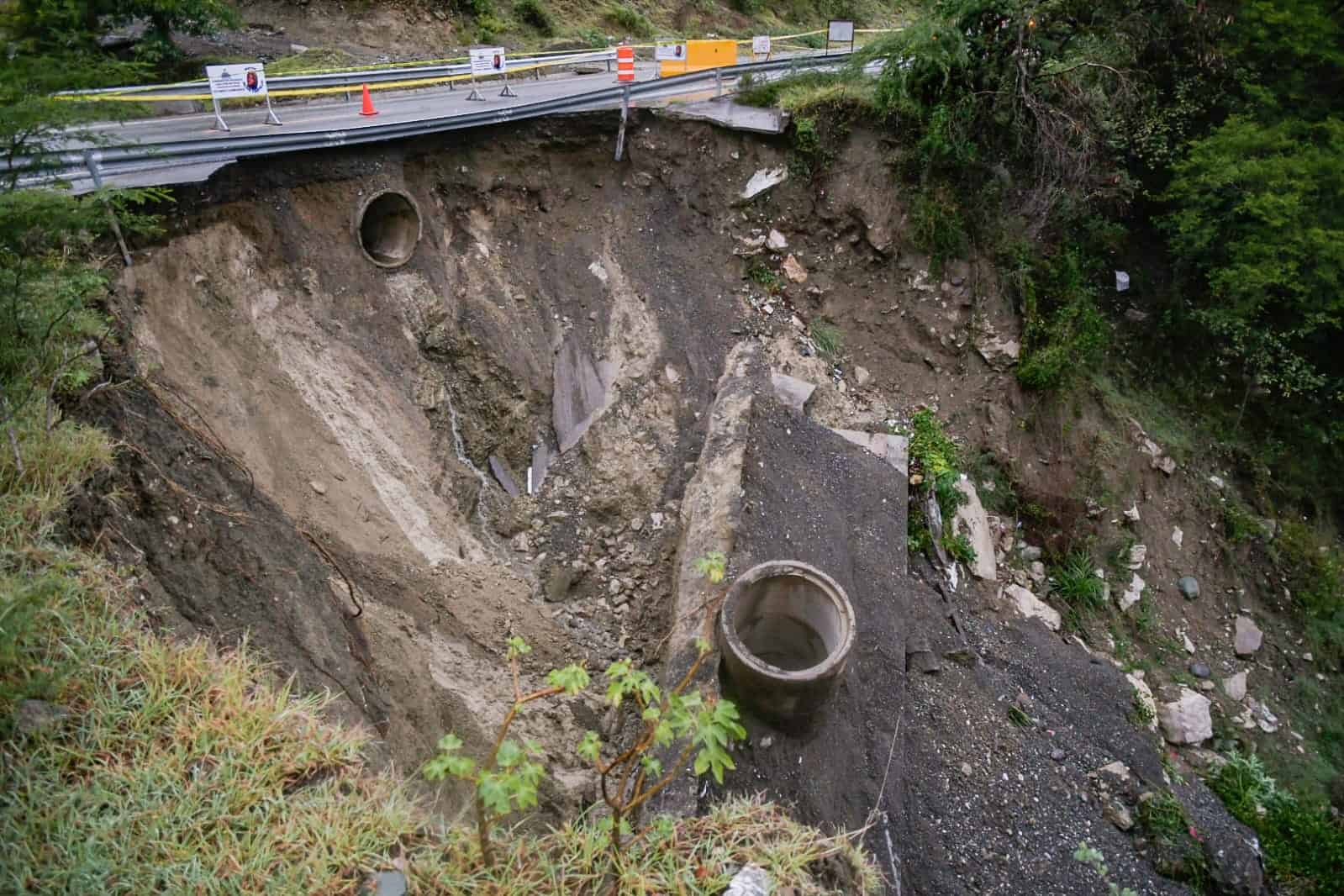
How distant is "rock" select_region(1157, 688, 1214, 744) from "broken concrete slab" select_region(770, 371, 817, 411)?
5625 mm

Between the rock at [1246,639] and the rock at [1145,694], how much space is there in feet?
6.47

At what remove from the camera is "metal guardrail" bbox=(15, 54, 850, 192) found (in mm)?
6445

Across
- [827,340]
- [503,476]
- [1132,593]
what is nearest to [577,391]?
[503,476]

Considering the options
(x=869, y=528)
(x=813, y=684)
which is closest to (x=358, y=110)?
(x=869, y=528)


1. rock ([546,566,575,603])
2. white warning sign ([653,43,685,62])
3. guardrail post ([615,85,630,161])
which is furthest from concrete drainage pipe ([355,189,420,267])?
white warning sign ([653,43,685,62])

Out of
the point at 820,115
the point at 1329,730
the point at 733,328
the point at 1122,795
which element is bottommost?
the point at 1329,730

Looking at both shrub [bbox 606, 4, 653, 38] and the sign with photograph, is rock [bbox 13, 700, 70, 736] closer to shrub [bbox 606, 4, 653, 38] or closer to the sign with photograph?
the sign with photograph

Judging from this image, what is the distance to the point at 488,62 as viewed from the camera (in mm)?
12008

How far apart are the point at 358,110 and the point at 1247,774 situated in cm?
1420

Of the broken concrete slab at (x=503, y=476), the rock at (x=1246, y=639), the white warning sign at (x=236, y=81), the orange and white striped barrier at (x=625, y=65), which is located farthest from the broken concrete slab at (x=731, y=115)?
the rock at (x=1246, y=639)

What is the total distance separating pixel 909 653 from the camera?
309 inches

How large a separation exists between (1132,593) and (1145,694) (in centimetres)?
172

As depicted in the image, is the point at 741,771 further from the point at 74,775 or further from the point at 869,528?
the point at 74,775

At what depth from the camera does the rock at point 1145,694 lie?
28.1 feet
